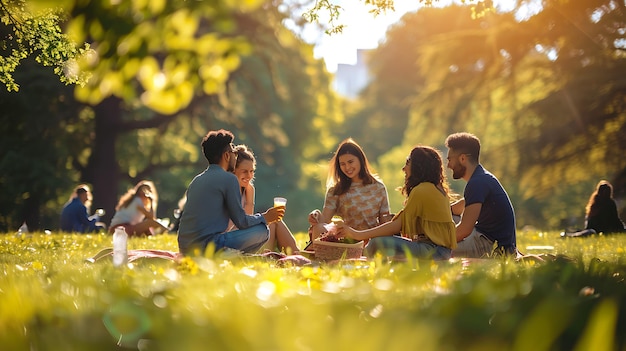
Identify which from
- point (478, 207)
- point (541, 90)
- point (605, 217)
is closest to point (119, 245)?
point (478, 207)

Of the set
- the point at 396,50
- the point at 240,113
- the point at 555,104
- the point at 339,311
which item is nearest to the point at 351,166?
the point at 339,311

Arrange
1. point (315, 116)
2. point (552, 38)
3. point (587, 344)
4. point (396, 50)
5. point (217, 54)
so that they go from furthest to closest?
1. point (396, 50)
2. point (315, 116)
3. point (552, 38)
4. point (217, 54)
5. point (587, 344)

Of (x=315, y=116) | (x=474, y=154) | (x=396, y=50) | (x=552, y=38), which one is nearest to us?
(x=474, y=154)

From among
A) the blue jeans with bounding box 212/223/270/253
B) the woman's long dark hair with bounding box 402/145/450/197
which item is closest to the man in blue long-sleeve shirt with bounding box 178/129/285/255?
the blue jeans with bounding box 212/223/270/253

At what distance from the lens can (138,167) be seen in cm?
2888

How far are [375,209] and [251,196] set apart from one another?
1.61 m

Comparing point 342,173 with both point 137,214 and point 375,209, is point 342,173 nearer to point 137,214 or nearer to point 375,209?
point 375,209

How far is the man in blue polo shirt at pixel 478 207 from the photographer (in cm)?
816

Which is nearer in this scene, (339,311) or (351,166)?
(339,311)

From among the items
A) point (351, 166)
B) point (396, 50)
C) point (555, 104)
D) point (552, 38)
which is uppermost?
point (396, 50)

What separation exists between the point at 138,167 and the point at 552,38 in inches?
619

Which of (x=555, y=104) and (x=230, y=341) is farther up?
(x=555, y=104)

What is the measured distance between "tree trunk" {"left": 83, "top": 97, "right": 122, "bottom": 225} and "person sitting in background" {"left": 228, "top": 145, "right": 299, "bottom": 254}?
14.4 metres

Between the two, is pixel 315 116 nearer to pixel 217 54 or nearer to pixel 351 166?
pixel 351 166
